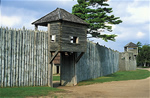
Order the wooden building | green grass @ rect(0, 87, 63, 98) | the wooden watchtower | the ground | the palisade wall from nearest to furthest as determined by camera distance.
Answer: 1. green grass @ rect(0, 87, 63, 98)
2. the ground
3. the wooden watchtower
4. the palisade wall
5. the wooden building

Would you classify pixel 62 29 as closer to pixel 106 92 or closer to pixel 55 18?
pixel 55 18

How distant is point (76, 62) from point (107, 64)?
12.3 m

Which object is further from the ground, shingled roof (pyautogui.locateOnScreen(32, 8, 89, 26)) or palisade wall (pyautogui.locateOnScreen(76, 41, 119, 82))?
shingled roof (pyautogui.locateOnScreen(32, 8, 89, 26))

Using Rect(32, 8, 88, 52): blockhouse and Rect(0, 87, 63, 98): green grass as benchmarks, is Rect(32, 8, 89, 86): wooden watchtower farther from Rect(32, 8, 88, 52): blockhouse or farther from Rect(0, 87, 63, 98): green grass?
Rect(0, 87, 63, 98): green grass

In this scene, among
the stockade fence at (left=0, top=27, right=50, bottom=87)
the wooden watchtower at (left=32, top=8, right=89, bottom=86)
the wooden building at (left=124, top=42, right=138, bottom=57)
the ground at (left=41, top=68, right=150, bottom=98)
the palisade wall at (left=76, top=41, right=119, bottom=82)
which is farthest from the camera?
the wooden building at (left=124, top=42, right=138, bottom=57)

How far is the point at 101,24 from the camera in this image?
2520 cm

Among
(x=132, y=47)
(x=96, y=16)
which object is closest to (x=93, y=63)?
(x=96, y=16)

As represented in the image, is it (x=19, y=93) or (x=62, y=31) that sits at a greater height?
(x=62, y=31)

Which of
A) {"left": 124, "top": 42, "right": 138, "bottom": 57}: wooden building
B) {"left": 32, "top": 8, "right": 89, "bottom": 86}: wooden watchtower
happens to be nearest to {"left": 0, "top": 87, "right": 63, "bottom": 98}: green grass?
{"left": 32, "top": 8, "right": 89, "bottom": 86}: wooden watchtower

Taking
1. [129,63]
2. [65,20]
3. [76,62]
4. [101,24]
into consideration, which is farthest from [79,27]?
[129,63]

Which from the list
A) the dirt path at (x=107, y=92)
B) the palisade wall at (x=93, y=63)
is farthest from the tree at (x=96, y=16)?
the dirt path at (x=107, y=92)

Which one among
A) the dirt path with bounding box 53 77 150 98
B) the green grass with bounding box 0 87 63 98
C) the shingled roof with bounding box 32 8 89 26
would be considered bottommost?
the dirt path with bounding box 53 77 150 98

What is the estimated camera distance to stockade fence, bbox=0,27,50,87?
41.4 ft

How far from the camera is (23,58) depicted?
13.4 metres
